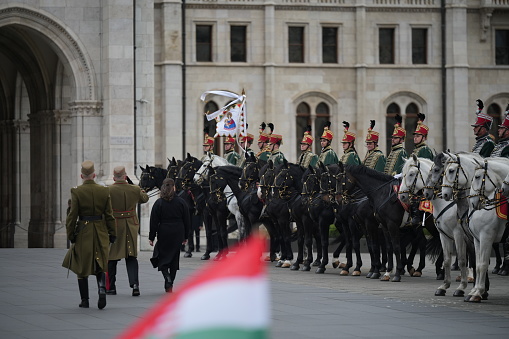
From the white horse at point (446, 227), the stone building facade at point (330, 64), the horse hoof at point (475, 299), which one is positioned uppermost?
Result: the stone building facade at point (330, 64)

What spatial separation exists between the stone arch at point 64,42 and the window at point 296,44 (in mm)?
24588

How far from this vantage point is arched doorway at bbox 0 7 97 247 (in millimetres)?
28953

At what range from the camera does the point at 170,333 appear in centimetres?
279

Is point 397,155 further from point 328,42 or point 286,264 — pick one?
point 328,42

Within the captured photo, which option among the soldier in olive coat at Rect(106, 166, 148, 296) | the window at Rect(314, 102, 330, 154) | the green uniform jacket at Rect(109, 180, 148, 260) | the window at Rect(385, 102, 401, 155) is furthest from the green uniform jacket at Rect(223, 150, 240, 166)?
the window at Rect(385, 102, 401, 155)

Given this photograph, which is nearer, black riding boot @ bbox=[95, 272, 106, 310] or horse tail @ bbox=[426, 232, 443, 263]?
black riding boot @ bbox=[95, 272, 106, 310]

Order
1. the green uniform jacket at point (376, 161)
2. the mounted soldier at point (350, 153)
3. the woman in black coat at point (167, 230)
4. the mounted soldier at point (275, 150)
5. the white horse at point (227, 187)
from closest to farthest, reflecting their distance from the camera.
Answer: the woman in black coat at point (167, 230), the green uniform jacket at point (376, 161), the mounted soldier at point (350, 153), the mounted soldier at point (275, 150), the white horse at point (227, 187)

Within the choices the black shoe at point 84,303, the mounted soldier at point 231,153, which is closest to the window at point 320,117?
the mounted soldier at point 231,153

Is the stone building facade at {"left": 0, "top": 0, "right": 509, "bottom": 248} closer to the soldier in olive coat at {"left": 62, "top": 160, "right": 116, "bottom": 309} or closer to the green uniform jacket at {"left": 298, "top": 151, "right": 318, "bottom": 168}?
the green uniform jacket at {"left": 298, "top": 151, "right": 318, "bottom": 168}

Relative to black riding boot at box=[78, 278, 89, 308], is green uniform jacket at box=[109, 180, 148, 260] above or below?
above

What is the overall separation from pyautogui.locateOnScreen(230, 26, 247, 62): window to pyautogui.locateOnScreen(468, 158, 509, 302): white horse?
37.7m

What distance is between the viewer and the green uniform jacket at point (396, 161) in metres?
21.4

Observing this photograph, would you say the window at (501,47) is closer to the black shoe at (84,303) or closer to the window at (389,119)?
the window at (389,119)

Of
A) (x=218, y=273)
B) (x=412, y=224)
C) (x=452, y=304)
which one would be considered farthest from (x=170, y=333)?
(x=412, y=224)
